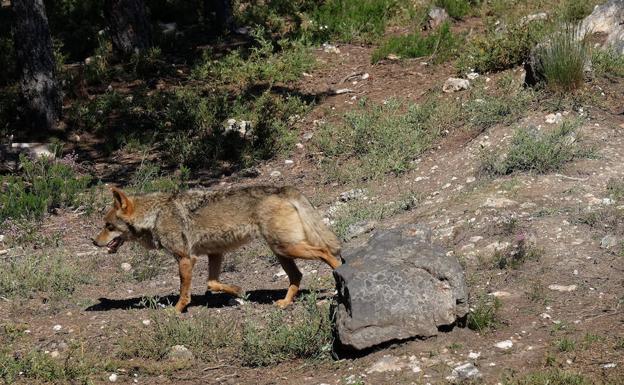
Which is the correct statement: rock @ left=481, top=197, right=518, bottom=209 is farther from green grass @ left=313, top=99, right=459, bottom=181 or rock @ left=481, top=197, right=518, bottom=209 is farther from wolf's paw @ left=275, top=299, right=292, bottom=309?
wolf's paw @ left=275, top=299, right=292, bottom=309

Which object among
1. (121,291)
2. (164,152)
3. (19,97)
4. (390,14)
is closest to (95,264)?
(121,291)

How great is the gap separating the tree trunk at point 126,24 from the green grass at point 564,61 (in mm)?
8013

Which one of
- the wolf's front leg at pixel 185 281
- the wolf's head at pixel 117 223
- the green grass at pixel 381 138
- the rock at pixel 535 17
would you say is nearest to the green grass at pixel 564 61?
the green grass at pixel 381 138

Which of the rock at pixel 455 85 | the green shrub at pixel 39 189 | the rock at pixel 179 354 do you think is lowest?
the green shrub at pixel 39 189

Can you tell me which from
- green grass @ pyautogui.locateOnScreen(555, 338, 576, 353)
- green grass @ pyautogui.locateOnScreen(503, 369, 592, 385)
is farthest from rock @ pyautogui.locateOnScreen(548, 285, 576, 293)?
green grass @ pyautogui.locateOnScreen(503, 369, 592, 385)

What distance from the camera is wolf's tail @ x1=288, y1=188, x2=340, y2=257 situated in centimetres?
806

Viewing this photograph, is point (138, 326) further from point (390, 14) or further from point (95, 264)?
point (390, 14)

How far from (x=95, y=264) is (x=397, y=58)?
8120mm

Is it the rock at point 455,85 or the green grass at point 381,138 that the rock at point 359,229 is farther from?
the rock at point 455,85

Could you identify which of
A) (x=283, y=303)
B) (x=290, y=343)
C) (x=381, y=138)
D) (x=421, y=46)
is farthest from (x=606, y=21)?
(x=290, y=343)

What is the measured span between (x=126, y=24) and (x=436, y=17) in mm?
5951

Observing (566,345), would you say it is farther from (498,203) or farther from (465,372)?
(498,203)

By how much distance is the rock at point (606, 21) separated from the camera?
14.3m

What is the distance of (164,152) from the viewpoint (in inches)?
568
